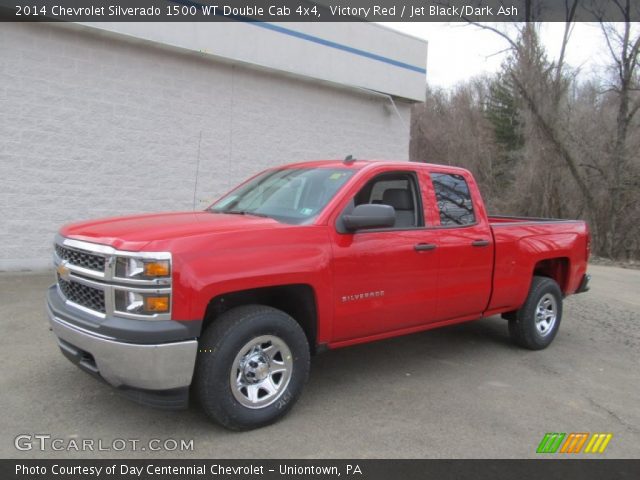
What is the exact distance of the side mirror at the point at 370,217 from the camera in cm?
392

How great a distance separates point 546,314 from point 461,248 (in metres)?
1.84

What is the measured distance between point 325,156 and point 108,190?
5.09 metres

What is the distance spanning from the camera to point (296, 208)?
4.29m

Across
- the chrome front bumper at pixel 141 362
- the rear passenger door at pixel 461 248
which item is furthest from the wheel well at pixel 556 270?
the chrome front bumper at pixel 141 362

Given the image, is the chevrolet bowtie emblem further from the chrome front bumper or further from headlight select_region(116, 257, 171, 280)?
headlight select_region(116, 257, 171, 280)

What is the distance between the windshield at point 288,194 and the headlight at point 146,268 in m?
1.12

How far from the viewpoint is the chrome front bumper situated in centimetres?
317

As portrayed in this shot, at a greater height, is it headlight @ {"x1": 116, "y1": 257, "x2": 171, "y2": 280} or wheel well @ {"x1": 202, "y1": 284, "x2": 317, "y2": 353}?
headlight @ {"x1": 116, "y1": 257, "x2": 171, "y2": 280}

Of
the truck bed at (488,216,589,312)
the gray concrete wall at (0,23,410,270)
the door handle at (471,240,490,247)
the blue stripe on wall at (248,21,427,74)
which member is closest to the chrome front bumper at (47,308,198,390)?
the door handle at (471,240,490,247)

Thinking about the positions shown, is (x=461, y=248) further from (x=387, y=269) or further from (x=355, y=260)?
(x=355, y=260)

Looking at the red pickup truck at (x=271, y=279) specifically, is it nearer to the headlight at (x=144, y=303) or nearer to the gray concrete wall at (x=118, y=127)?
the headlight at (x=144, y=303)

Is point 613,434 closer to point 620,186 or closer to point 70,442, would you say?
point 70,442

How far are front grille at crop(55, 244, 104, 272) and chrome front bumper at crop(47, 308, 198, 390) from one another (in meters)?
0.43
